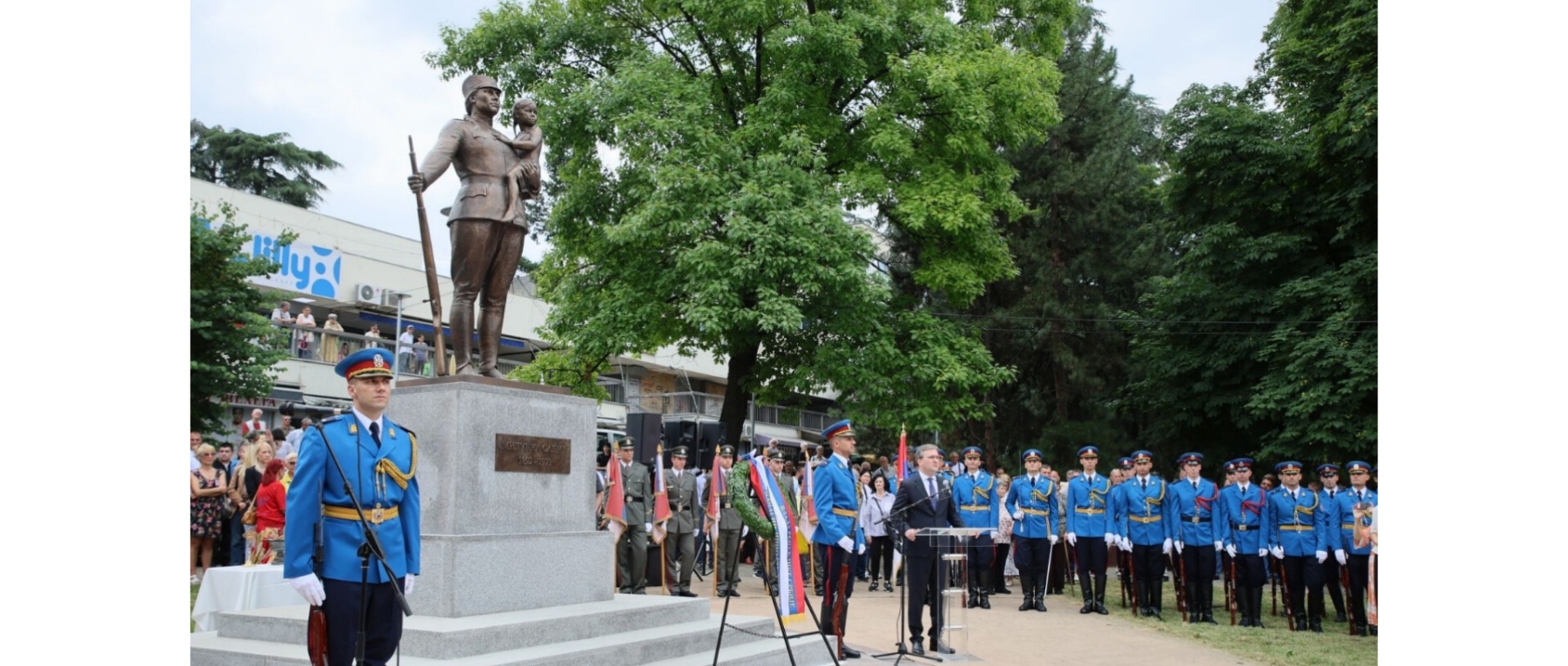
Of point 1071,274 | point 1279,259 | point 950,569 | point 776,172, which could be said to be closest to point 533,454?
point 950,569

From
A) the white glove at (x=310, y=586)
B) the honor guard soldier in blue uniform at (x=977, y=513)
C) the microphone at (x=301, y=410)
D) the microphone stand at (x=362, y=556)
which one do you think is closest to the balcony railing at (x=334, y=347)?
the microphone at (x=301, y=410)

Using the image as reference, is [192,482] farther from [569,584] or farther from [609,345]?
[609,345]

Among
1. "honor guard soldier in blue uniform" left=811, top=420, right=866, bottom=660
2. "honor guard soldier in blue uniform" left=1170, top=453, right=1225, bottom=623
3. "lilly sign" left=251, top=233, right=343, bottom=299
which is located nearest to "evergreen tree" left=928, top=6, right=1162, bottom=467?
"honor guard soldier in blue uniform" left=1170, top=453, right=1225, bottom=623

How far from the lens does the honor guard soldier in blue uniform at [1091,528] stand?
1469 cm

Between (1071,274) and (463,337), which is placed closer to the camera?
(463,337)

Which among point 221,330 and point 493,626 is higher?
point 221,330

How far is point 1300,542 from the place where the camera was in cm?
1343

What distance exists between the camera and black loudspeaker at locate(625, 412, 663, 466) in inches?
676

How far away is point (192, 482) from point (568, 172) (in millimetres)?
10683

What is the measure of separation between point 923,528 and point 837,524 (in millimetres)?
924

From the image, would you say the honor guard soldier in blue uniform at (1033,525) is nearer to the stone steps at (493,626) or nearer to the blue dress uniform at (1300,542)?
the blue dress uniform at (1300,542)

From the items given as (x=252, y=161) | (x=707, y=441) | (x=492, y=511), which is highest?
(x=252, y=161)

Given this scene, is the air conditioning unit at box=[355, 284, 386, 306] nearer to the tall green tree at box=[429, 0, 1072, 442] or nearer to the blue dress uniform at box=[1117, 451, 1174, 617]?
the tall green tree at box=[429, 0, 1072, 442]

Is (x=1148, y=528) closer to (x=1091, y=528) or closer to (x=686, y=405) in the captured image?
(x=1091, y=528)
